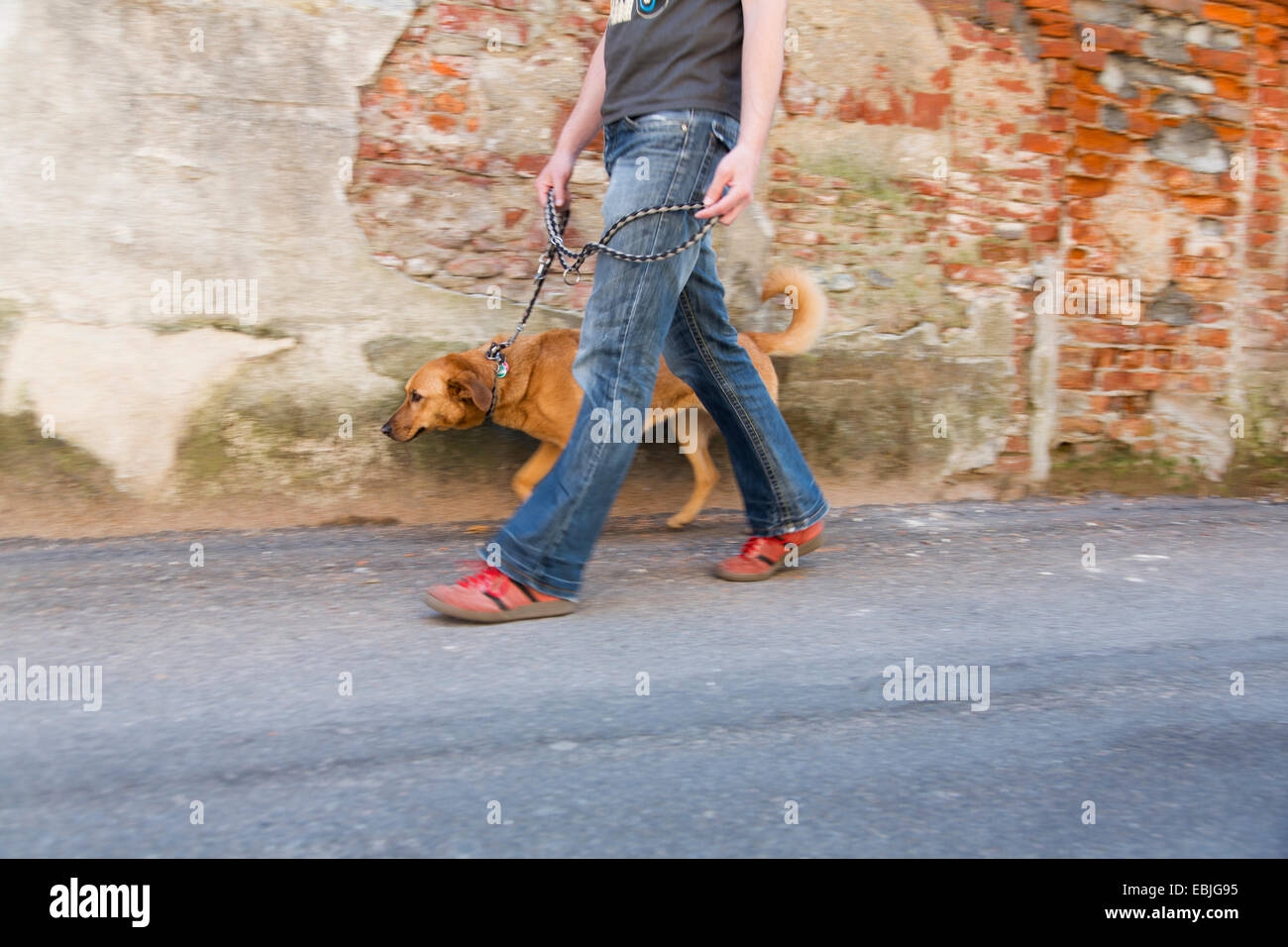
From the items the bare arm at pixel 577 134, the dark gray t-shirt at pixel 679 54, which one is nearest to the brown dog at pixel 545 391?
the bare arm at pixel 577 134

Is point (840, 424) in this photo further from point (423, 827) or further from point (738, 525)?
point (423, 827)

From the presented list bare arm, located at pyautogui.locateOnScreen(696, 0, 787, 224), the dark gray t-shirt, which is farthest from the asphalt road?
the dark gray t-shirt

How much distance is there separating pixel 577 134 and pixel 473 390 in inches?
39.5

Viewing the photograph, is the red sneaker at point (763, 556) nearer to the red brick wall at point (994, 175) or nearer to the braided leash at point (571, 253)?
the braided leash at point (571, 253)

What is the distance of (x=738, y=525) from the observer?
4391 mm

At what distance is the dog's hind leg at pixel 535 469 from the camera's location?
4.20 meters

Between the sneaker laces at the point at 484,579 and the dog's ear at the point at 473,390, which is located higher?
the dog's ear at the point at 473,390

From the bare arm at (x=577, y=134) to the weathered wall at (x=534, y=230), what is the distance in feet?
3.46

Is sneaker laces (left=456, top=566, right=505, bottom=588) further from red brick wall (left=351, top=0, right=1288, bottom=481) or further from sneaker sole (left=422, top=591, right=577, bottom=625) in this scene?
red brick wall (left=351, top=0, right=1288, bottom=481)

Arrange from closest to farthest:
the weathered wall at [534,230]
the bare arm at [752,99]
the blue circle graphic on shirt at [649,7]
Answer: the bare arm at [752,99], the blue circle graphic on shirt at [649,7], the weathered wall at [534,230]

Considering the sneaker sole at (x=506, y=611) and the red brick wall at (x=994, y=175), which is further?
the red brick wall at (x=994, y=175)

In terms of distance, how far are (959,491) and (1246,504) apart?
4.93 ft

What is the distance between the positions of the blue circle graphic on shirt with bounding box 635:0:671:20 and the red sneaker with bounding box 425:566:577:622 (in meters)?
1.58

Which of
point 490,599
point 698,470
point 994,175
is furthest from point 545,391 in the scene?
point 994,175
